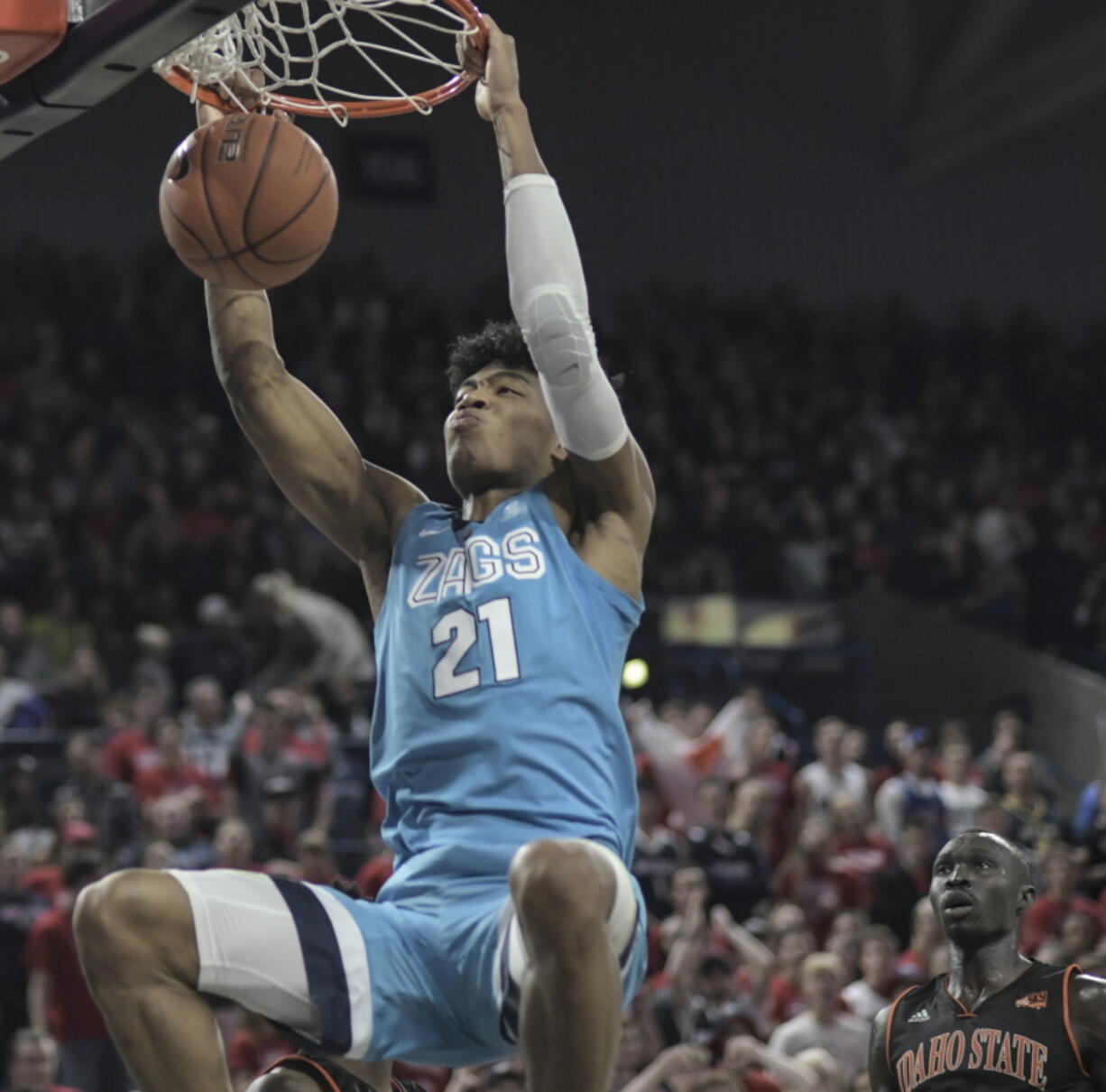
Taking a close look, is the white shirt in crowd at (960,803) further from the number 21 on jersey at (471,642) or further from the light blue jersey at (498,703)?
the number 21 on jersey at (471,642)

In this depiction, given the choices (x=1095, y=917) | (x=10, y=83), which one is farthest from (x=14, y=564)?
(x=10, y=83)

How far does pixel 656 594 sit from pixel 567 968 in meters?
11.8

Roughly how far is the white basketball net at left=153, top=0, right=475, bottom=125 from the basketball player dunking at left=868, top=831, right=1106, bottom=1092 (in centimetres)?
230

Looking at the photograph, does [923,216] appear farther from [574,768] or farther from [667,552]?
[574,768]

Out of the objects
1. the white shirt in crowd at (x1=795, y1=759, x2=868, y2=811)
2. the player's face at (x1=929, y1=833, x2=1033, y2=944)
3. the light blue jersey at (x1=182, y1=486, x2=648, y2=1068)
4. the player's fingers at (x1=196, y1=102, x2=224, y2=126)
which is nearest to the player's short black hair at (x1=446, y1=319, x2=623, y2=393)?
the light blue jersey at (x1=182, y1=486, x2=648, y2=1068)

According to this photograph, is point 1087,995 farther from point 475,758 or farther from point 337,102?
point 337,102

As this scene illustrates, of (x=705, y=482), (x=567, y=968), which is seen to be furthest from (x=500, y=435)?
(x=705, y=482)

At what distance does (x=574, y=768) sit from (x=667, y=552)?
11880 millimetres

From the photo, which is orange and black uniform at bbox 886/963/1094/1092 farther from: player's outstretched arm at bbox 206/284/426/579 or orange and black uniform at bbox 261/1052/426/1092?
player's outstretched arm at bbox 206/284/426/579

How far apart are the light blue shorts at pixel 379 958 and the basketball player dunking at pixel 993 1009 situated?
163cm

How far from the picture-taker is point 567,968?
3062mm

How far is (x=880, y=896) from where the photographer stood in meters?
10.3

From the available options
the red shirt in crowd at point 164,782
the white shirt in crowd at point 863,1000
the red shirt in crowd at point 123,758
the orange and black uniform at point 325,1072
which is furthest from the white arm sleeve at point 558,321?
the red shirt in crowd at point 123,758

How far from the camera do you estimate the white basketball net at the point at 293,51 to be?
425cm
